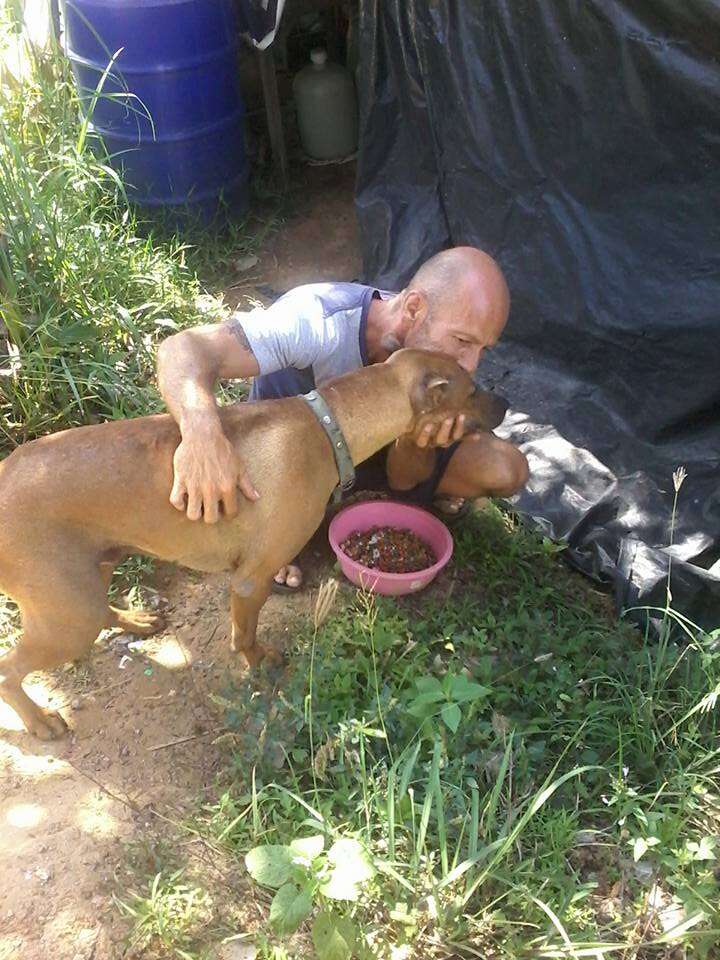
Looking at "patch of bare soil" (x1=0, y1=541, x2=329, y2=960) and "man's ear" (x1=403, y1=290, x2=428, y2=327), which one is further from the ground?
"man's ear" (x1=403, y1=290, x2=428, y2=327)

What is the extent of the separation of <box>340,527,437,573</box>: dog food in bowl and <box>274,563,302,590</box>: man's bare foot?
0.22m

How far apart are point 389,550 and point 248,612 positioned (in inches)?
32.1

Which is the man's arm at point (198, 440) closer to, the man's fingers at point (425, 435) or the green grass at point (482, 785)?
the green grass at point (482, 785)

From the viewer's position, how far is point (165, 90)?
211 inches

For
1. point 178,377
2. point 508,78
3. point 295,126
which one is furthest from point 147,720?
point 295,126

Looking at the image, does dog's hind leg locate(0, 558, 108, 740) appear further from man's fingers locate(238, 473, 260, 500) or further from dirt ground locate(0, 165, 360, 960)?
man's fingers locate(238, 473, 260, 500)

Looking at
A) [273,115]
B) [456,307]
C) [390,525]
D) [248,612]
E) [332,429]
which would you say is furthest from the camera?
[273,115]

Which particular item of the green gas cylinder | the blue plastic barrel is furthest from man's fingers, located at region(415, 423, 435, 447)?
the green gas cylinder

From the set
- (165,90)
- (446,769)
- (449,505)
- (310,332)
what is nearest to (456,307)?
(310,332)

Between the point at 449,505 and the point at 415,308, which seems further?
the point at 449,505

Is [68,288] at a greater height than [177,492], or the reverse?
[68,288]

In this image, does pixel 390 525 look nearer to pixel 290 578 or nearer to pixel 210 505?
pixel 290 578

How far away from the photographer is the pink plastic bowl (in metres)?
3.44

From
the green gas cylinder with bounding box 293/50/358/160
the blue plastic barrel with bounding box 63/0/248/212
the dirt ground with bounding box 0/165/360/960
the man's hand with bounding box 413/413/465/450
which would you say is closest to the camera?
the dirt ground with bounding box 0/165/360/960
